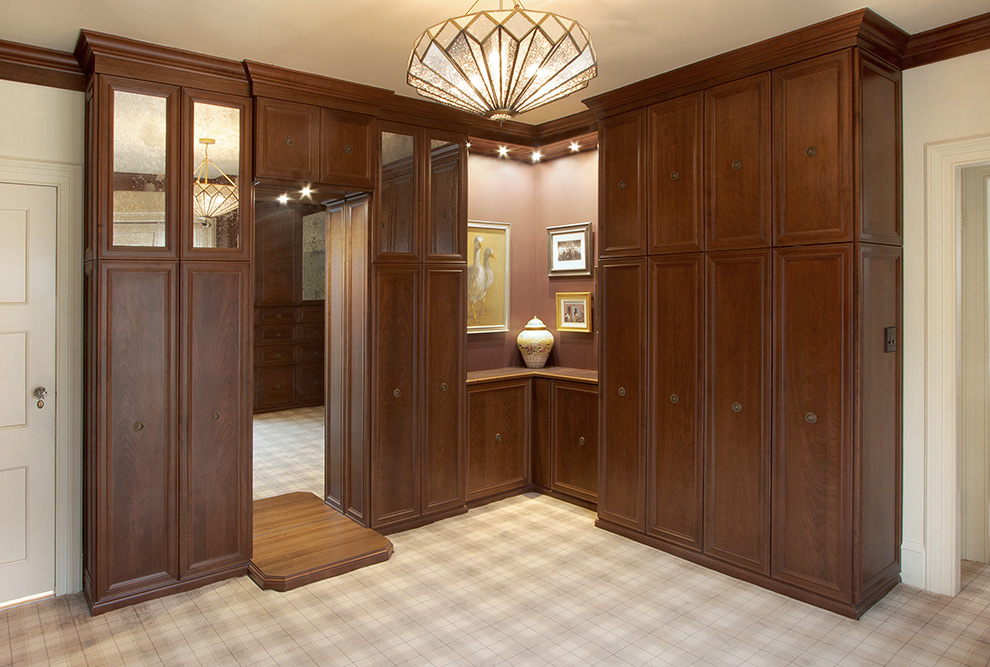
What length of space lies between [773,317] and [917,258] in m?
0.79

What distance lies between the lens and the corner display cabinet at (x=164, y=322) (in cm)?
314

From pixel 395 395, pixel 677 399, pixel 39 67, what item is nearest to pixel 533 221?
pixel 395 395

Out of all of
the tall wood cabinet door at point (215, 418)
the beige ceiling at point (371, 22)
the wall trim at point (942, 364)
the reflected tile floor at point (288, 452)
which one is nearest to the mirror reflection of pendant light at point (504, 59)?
the beige ceiling at point (371, 22)

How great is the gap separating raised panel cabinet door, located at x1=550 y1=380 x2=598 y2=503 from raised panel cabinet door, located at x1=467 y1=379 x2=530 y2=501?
0.24 metres

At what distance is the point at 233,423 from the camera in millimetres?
3510

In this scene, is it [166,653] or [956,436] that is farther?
[956,436]

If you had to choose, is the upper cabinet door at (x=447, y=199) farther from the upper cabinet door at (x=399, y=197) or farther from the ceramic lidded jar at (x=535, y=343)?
the ceramic lidded jar at (x=535, y=343)

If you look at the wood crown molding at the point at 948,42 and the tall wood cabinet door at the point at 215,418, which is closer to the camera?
the wood crown molding at the point at 948,42

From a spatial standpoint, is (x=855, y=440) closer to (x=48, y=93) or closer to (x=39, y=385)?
(x=39, y=385)

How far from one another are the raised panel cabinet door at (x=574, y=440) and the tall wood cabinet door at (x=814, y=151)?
5.86 feet

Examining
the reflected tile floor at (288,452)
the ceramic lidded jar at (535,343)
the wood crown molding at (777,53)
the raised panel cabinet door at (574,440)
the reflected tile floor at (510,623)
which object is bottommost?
the reflected tile floor at (510,623)

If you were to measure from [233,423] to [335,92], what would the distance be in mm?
2001

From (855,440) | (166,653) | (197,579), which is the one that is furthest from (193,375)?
(855,440)

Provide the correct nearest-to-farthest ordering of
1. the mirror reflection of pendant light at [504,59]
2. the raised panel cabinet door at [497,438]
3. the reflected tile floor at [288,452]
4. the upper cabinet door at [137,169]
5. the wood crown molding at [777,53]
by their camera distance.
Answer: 1. the mirror reflection of pendant light at [504,59]
2. the wood crown molding at [777,53]
3. the upper cabinet door at [137,169]
4. the raised panel cabinet door at [497,438]
5. the reflected tile floor at [288,452]
